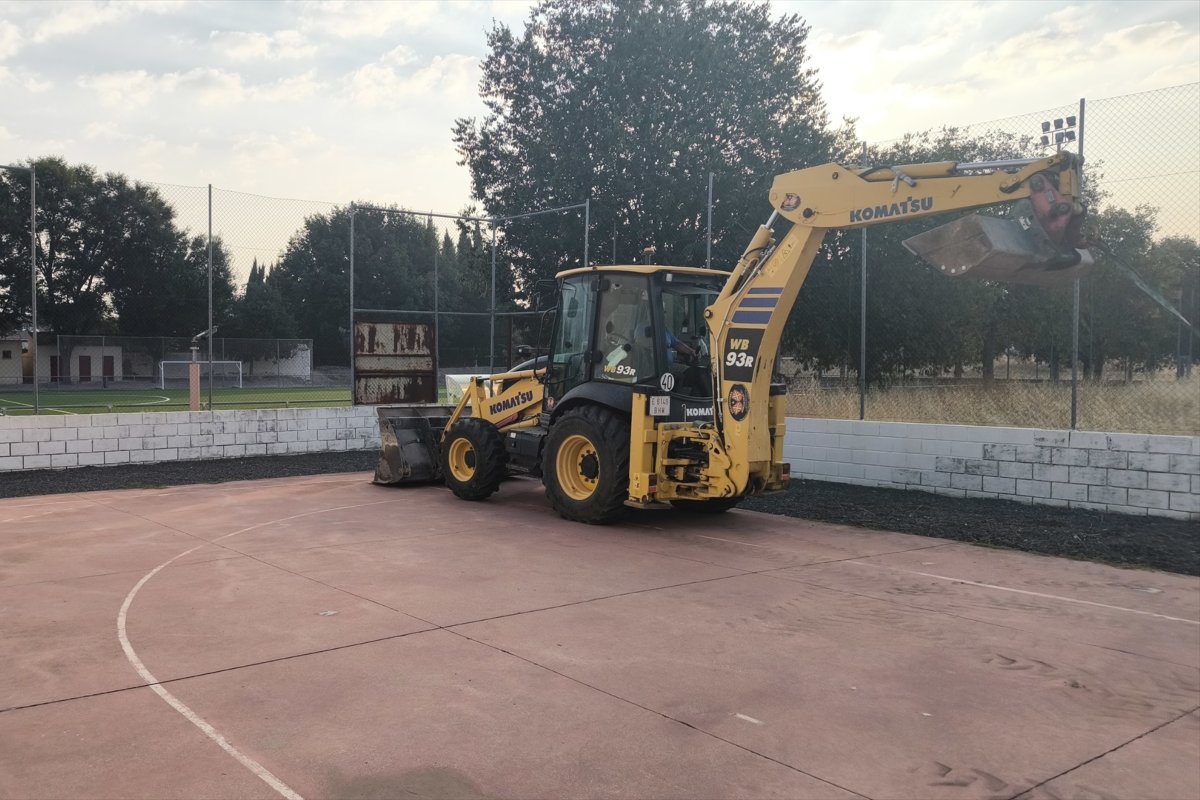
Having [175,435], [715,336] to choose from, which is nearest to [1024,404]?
[715,336]

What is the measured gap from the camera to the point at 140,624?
577 cm

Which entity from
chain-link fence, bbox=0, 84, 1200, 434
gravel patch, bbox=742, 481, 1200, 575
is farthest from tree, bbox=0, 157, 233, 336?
gravel patch, bbox=742, 481, 1200, 575

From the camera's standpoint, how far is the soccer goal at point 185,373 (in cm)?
2243

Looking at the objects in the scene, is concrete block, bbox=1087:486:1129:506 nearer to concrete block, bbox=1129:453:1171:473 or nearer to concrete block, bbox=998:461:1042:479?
concrete block, bbox=1129:453:1171:473

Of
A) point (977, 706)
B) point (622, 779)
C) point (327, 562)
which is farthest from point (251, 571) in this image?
point (977, 706)

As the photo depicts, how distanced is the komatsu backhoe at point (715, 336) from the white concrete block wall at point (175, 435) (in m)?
6.06

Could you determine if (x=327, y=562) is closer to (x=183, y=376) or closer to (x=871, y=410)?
(x=871, y=410)

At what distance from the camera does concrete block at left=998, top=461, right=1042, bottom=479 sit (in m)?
10.3

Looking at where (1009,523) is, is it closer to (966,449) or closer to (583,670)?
(966,449)

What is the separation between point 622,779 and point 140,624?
12.0 ft

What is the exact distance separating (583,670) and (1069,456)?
284 inches

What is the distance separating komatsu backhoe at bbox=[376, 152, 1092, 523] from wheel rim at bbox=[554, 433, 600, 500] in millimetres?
15

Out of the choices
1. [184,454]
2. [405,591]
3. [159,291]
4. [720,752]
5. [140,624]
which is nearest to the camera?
[720,752]

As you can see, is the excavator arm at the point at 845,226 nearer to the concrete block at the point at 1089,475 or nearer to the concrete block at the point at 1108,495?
the concrete block at the point at 1089,475
